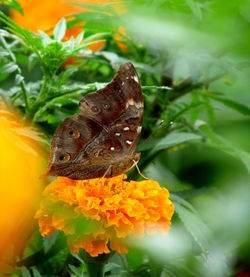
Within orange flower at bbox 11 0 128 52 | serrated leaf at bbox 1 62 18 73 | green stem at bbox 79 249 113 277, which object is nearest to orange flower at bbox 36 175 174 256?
green stem at bbox 79 249 113 277

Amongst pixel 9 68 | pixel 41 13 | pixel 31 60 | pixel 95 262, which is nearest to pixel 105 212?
pixel 95 262

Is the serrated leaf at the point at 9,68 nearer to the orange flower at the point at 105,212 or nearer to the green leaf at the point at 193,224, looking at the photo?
the orange flower at the point at 105,212

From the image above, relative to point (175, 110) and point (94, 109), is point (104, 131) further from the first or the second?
point (175, 110)

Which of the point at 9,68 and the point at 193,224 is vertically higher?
the point at 9,68

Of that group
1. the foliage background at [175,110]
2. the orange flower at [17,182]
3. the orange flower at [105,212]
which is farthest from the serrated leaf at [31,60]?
the orange flower at [105,212]

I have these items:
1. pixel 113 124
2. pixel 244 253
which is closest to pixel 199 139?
pixel 113 124

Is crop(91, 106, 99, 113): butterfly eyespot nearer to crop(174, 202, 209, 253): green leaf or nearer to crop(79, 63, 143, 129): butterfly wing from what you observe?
crop(79, 63, 143, 129): butterfly wing

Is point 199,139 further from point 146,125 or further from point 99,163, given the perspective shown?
point 99,163

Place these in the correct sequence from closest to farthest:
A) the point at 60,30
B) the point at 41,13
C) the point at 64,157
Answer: the point at 64,157, the point at 60,30, the point at 41,13
